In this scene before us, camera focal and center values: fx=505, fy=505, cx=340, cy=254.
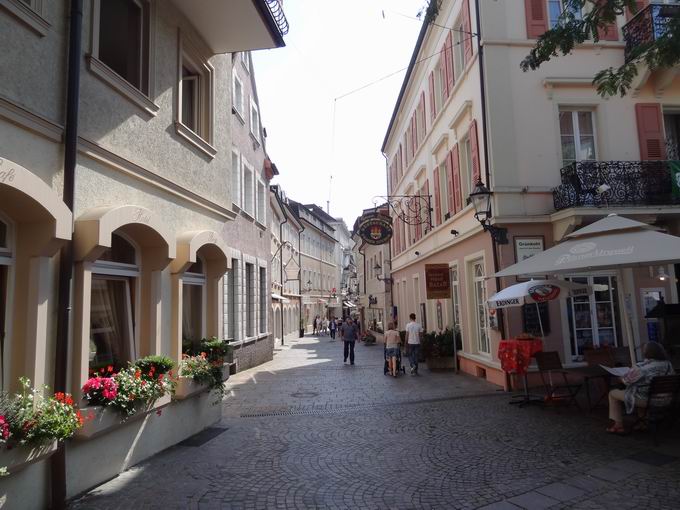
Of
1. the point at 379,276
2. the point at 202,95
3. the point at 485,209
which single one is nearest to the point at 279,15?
the point at 202,95

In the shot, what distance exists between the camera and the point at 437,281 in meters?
14.5

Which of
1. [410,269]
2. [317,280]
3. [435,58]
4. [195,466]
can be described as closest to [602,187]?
[435,58]

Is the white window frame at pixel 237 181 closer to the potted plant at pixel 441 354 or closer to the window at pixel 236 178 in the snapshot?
the window at pixel 236 178

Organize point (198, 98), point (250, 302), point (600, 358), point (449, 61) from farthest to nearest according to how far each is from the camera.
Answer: point (250, 302)
point (449, 61)
point (600, 358)
point (198, 98)

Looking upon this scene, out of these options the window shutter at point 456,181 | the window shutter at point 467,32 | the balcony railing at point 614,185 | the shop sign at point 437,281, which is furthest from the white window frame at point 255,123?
Answer: the balcony railing at point 614,185

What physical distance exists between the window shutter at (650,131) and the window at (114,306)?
11.4 metres

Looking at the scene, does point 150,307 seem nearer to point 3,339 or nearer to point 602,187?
point 3,339

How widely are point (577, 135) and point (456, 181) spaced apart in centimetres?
349

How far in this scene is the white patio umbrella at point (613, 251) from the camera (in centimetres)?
642

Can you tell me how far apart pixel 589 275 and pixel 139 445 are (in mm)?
9840

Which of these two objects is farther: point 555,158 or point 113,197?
point 555,158

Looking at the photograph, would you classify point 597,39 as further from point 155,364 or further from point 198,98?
point 155,364

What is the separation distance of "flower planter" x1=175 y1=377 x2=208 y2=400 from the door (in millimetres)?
8269

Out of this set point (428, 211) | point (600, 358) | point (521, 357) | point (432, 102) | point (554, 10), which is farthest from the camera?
point (428, 211)
